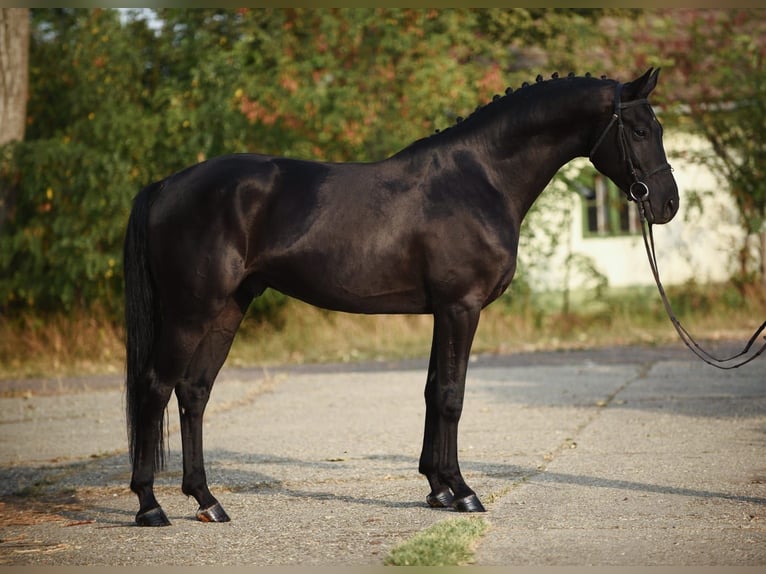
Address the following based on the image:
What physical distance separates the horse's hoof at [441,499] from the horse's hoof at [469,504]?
9 cm

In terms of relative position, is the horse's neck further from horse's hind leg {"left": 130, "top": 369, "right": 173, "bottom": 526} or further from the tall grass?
the tall grass

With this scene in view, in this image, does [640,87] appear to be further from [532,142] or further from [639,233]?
[639,233]

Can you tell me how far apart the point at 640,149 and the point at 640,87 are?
339 mm

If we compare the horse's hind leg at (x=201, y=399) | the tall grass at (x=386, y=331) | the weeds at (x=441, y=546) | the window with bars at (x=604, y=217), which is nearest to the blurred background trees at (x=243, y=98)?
the tall grass at (x=386, y=331)

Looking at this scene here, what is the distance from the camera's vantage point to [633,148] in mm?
6016

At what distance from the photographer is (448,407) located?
6.05 meters

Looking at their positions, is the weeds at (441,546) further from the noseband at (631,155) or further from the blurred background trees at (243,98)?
the blurred background trees at (243,98)

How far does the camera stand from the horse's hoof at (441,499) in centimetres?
605

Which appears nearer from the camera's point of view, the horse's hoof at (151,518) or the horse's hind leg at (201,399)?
the horse's hoof at (151,518)

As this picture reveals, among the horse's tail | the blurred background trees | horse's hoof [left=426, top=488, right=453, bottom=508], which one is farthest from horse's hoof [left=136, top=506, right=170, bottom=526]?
the blurred background trees

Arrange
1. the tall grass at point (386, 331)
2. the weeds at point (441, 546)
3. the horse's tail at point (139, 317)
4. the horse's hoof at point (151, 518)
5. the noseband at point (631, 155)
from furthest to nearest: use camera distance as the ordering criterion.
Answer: the tall grass at point (386, 331) < the horse's tail at point (139, 317) < the noseband at point (631, 155) < the horse's hoof at point (151, 518) < the weeds at point (441, 546)

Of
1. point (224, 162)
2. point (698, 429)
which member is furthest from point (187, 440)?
point (698, 429)

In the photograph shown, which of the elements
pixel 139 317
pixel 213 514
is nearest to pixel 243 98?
pixel 139 317

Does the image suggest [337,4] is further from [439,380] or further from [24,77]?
[439,380]
